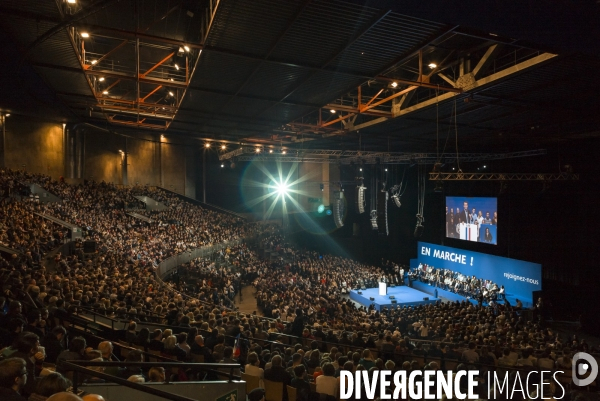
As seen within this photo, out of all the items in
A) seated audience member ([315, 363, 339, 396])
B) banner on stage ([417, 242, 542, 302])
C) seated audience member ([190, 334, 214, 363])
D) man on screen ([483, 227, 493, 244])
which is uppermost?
man on screen ([483, 227, 493, 244])

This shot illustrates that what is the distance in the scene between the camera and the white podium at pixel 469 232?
23.8 meters

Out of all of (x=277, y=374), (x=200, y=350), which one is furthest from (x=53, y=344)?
(x=277, y=374)

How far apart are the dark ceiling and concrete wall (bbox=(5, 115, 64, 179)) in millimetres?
8019

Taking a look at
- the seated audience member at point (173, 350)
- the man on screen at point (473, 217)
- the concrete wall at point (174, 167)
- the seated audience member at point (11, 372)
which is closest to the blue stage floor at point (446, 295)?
the man on screen at point (473, 217)

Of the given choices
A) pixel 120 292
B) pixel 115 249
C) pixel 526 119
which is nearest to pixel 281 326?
pixel 120 292

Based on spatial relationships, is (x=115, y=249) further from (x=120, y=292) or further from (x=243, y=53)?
(x=243, y=53)

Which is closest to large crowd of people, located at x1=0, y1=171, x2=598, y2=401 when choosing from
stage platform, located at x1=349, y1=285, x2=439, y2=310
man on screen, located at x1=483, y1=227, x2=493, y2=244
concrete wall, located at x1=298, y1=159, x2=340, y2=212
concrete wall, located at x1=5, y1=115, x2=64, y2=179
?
stage platform, located at x1=349, y1=285, x2=439, y2=310

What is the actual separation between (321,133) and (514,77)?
11.2 m

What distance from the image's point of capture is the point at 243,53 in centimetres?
927

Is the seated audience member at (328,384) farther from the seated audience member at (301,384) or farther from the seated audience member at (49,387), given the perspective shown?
the seated audience member at (49,387)

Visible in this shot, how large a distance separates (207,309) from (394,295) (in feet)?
47.7

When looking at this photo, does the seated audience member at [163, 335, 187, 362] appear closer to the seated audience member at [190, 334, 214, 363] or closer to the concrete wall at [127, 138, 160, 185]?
the seated audience member at [190, 334, 214, 363]

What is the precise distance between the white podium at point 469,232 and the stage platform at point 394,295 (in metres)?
4.37

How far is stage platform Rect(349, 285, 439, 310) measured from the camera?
20648 mm
